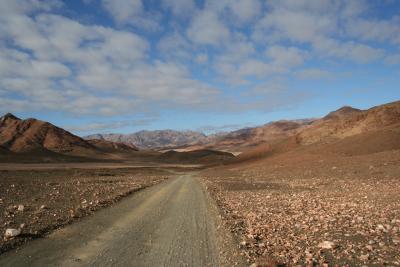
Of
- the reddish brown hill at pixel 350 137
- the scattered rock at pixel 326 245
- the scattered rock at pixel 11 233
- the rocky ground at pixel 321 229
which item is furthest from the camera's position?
the reddish brown hill at pixel 350 137

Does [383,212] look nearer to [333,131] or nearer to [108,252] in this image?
[108,252]

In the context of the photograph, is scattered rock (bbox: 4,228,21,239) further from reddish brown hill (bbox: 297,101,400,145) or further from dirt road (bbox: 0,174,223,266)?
reddish brown hill (bbox: 297,101,400,145)

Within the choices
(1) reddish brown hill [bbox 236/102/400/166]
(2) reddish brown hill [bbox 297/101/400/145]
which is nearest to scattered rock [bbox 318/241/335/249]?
(1) reddish brown hill [bbox 236/102/400/166]

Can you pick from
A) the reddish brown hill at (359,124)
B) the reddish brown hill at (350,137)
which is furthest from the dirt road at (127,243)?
the reddish brown hill at (359,124)

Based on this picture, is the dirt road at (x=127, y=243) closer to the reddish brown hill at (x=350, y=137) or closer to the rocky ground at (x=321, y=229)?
the rocky ground at (x=321, y=229)

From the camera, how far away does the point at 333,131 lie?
85562 mm

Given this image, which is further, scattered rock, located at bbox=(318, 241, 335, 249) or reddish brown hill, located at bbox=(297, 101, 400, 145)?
reddish brown hill, located at bbox=(297, 101, 400, 145)

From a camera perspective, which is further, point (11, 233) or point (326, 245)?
point (11, 233)

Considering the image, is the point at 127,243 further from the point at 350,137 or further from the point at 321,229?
the point at 350,137

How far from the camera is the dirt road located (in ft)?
34.3

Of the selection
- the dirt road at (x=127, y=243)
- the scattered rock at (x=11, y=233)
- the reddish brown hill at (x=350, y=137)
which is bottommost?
the dirt road at (x=127, y=243)

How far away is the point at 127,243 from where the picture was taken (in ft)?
40.8

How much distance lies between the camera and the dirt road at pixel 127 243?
10450 millimetres

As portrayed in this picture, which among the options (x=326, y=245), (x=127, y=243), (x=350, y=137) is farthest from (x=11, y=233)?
(x=350, y=137)
